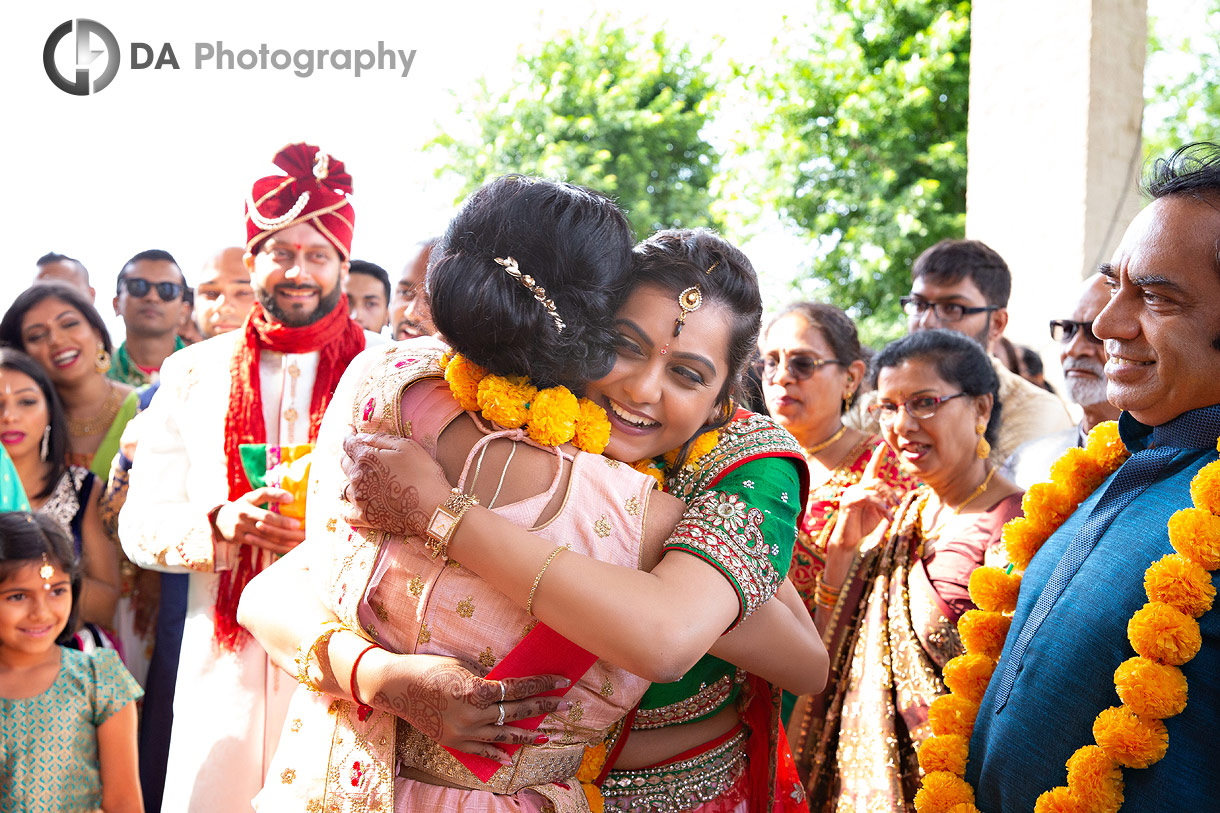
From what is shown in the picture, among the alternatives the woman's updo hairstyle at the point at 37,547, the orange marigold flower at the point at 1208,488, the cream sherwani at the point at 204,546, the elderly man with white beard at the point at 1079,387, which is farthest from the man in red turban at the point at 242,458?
the elderly man with white beard at the point at 1079,387

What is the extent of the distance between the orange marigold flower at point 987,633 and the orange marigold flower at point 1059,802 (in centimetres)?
43

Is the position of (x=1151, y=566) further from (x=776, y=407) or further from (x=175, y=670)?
(x=175, y=670)

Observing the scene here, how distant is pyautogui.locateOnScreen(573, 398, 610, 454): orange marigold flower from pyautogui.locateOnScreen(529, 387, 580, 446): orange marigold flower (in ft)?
0.10

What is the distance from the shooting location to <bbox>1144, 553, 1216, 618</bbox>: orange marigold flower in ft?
5.23

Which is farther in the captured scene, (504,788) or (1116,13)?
(1116,13)

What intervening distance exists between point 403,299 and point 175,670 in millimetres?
1853

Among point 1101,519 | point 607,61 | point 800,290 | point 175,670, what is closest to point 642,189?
point 607,61

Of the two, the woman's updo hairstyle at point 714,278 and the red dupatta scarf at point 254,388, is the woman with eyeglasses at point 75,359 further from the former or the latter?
the woman's updo hairstyle at point 714,278

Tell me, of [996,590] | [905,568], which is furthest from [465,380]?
[905,568]

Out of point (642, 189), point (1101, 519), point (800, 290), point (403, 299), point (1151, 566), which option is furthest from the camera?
point (642, 189)

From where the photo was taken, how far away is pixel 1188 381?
5.58 feet

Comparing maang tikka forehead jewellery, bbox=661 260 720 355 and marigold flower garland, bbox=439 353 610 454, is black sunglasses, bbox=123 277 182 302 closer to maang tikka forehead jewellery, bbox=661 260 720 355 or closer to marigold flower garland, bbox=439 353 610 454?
marigold flower garland, bbox=439 353 610 454

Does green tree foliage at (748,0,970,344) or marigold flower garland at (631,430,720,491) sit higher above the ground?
green tree foliage at (748,0,970,344)

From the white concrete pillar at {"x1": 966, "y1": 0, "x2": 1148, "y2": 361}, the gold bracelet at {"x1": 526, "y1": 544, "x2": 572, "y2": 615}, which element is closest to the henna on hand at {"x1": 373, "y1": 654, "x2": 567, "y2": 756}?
the gold bracelet at {"x1": 526, "y1": 544, "x2": 572, "y2": 615}
